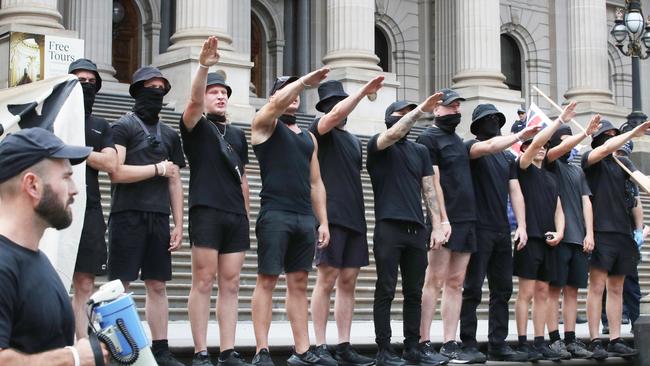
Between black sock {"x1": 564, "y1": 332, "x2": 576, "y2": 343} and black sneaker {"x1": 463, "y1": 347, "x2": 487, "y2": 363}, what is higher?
black sock {"x1": 564, "y1": 332, "x2": 576, "y2": 343}

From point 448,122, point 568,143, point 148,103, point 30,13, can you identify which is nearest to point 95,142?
point 148,103

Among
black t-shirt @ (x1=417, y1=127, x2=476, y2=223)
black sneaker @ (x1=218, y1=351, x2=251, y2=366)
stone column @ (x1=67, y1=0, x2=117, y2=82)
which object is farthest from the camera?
stone column @ (x1=67, y1=0, x2=117, y2=82)

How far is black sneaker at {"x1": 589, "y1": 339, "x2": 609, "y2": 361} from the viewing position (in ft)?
33.8

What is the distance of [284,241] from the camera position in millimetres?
8180

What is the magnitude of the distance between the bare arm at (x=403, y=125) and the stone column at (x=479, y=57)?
51.6 ft

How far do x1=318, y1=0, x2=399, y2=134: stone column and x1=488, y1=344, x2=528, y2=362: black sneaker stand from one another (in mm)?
12338

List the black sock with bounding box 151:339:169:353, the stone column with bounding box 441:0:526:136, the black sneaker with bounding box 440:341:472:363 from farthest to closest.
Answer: the stone column with bounding box 441:0:526:136 → the black sneaker with bounding box 440:341:472:363 → the black sock with bounding box 151:339:169:353

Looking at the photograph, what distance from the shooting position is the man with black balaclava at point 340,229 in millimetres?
8656

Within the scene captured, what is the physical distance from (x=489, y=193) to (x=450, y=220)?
516 mm

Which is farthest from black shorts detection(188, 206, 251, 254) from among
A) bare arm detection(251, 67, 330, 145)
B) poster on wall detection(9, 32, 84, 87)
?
poster on wall detection(9, 32, 84, 87)

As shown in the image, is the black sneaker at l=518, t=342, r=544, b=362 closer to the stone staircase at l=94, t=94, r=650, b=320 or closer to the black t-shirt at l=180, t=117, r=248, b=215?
the black t-shirt at l=180, t=117, r=248, b=215

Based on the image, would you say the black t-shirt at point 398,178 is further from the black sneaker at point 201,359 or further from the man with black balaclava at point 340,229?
the black sneaker at point 201,359

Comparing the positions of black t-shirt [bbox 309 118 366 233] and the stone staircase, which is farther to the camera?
the stone staircase

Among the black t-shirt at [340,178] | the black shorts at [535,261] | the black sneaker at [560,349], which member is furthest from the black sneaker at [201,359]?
the black sneaker at [560,349]
